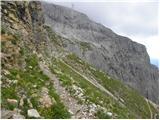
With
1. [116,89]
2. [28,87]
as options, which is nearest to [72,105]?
[28,87]

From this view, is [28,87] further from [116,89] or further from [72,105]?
[116,89]

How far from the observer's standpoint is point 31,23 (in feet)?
136

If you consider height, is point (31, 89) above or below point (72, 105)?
above

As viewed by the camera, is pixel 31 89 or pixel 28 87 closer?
pixel 28 87

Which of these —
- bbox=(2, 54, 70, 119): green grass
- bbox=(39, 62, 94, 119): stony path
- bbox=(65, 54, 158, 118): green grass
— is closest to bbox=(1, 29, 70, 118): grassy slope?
bbox=(2, 54, 70, 119): green grass

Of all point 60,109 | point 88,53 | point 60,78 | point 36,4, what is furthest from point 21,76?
point 88,53

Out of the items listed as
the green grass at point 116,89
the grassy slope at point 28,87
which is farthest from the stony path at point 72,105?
the green grass at point 116,89

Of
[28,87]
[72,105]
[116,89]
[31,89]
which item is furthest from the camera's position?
[116,89]

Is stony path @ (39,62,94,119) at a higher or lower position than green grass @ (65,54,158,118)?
higher

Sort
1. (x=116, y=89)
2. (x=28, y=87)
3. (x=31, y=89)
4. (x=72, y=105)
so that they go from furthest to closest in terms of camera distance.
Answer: (x=116, y=89)
(x=72, y=105)
(x=31, y=89)
(x=28, y=87)

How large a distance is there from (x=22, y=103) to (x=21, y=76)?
4984mm

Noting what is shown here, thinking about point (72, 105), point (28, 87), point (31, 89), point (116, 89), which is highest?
point (28, 87)

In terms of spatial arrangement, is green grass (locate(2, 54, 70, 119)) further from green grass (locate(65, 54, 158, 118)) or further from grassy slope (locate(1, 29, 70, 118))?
green grass (locate(65, 54, 158, 118))

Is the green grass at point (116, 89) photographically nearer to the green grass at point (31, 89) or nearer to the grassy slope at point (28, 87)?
the grassy slope at point (28, 87)
